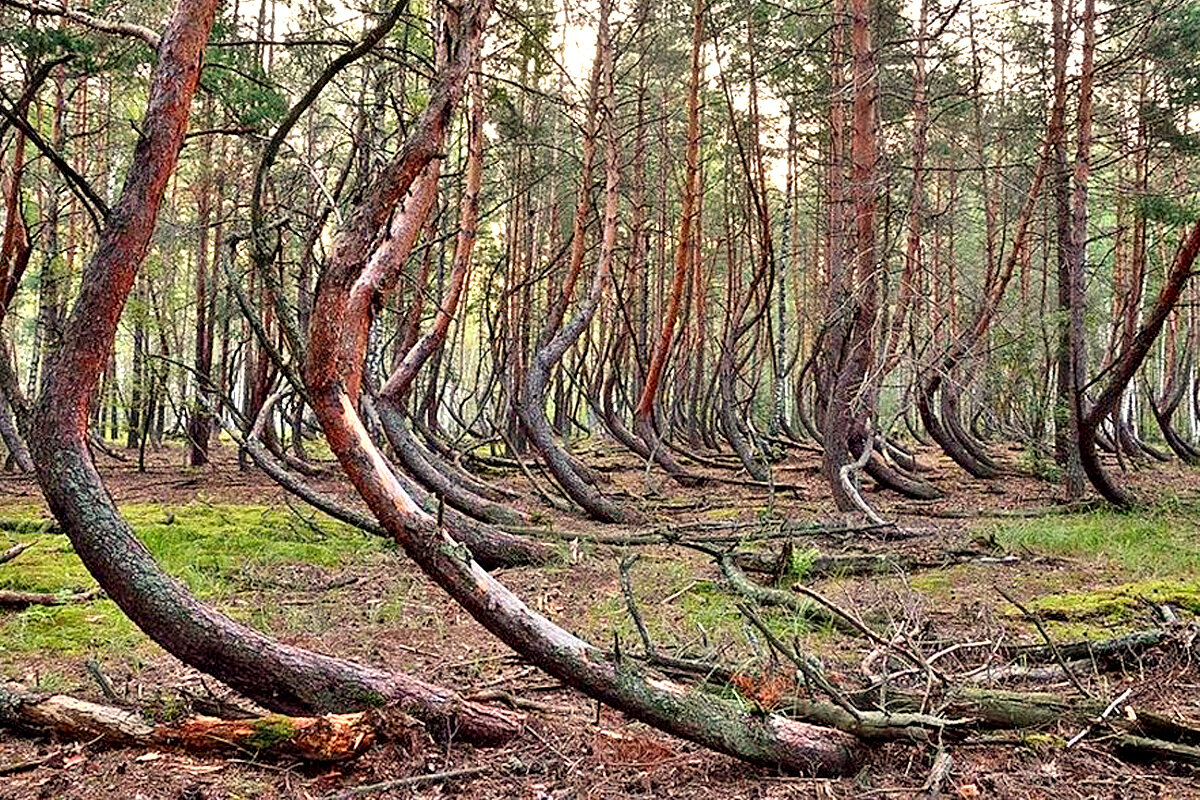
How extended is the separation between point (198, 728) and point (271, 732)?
29 cm

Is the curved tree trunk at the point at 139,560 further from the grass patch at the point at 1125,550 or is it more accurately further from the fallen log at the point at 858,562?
the grass patch at the point at 1125,550

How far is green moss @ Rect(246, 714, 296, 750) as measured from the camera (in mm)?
2992

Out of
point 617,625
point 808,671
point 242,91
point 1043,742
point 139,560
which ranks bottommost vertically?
point 617,625

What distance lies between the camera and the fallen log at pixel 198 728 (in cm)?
296

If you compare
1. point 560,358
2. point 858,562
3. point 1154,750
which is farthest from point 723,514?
point 1154,750

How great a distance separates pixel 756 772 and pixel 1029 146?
57.1 feet

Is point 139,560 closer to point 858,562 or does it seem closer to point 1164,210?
point 858,562

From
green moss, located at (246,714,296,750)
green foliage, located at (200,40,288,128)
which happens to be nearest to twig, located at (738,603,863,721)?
green moss, located at (246,714,296,750)

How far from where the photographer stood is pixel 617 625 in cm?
512

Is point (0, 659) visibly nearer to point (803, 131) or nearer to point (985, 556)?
point (985, 556)

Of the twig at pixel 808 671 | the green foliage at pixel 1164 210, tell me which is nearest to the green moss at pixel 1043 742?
the twig at pixel 808 671

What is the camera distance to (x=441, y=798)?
2.77 metres

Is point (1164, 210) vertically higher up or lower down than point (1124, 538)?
higher up

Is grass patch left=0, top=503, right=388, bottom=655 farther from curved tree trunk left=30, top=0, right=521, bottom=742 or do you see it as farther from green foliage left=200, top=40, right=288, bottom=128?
green foliage left=200, top=40, right=288, bottom=128
